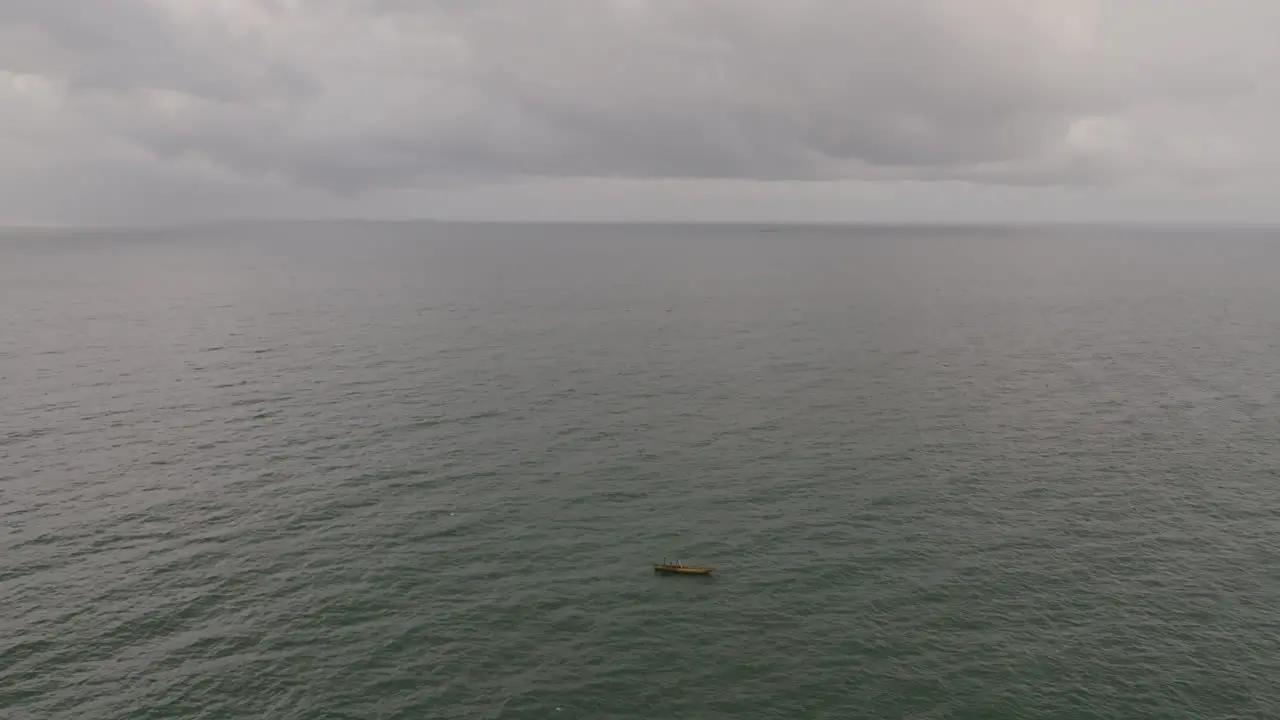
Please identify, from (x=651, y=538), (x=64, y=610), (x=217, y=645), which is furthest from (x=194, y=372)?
(x=651, y=538)

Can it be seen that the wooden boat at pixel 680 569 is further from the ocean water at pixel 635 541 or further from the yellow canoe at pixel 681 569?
the ocean water at pixel 635 541

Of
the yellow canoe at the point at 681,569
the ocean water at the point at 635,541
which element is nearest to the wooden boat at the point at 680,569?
the yellow canoe at the point at 681,569

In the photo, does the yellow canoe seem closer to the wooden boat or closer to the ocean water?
the wooden boat

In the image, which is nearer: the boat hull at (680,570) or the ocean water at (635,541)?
the ocean water at (635,541)

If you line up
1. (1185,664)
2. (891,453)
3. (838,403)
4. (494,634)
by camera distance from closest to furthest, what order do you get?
(1185,664) < (494,634) < (891,453) < (838,403)

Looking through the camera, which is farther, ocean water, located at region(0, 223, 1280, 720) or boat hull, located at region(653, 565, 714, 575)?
boat hull, located at region(653, 565, 714, 575)

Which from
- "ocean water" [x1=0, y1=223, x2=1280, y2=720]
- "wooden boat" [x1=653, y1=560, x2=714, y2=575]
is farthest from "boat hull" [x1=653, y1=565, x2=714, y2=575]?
"ocean water" [x1=0, y1=223, x2=1280, y2=720]

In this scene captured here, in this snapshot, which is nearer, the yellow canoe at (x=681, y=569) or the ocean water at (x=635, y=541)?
the ocean water at (x=635, y=541)

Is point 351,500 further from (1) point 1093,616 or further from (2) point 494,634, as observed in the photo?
(1) point 1093,616

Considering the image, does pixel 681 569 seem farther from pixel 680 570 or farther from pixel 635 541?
pixel 635 541
